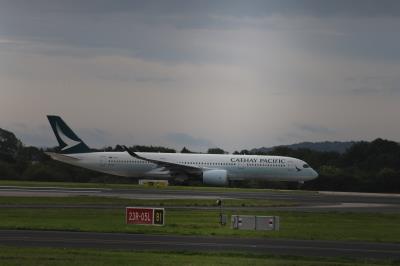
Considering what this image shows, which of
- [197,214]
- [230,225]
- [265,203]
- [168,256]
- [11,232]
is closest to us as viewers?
[168,256]

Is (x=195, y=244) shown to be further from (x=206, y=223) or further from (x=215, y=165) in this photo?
(x=215, y=165)

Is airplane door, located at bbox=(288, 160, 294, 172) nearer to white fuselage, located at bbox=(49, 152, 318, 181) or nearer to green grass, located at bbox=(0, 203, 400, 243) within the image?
white fuselage, located at bbox=(49, 152, 318, 181)

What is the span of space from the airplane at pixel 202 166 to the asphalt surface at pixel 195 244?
5416 centimetres

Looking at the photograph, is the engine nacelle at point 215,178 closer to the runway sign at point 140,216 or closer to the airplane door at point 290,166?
the airplane door at point 290,166

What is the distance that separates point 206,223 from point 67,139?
60.5 meters

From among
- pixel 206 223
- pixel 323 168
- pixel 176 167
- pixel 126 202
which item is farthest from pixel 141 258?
pixel 323 168

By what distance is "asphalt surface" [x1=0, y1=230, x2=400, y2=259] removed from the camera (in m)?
29.8

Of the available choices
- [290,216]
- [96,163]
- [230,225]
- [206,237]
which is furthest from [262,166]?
[206,237]

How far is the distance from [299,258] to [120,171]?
6893 centimetres

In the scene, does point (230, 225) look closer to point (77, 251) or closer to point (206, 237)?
point (206, 237)

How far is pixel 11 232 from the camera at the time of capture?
113ft

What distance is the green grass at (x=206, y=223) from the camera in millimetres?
36812

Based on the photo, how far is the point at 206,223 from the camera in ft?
137

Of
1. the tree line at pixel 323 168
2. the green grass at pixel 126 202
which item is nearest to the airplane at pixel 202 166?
the tree line at pixel 323 168
